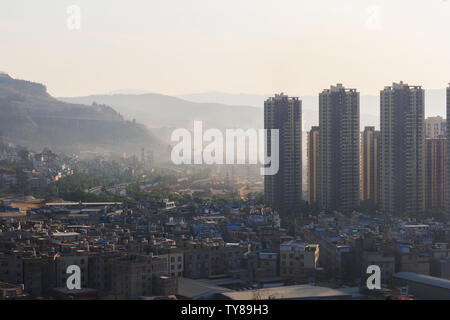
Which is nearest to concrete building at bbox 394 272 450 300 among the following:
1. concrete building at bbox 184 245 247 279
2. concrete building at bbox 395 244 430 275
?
concrete building at bbox 395 244 430 275

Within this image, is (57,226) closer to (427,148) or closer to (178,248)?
(178,248)

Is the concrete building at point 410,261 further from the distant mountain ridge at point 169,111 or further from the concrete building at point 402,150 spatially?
the distant mountain ridge at point 169,111

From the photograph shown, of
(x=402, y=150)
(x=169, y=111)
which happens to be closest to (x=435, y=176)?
(x=402, y=150)

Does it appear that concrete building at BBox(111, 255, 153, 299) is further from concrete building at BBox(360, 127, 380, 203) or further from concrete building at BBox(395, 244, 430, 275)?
concrete building at BBox(360, 127, 380, 203)

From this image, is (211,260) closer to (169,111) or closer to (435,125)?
(435,125)

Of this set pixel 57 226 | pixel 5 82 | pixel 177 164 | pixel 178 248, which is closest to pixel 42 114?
pixel 5 82
